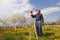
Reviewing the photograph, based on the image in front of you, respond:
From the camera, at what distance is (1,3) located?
366cm

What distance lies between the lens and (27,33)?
3629 mm

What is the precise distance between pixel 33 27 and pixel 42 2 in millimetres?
553

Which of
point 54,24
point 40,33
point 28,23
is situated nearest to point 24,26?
point 28,23

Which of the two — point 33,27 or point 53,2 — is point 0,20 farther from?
point 53,2

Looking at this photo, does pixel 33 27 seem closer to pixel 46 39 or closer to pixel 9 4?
pixel 46 39

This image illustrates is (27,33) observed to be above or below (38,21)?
below

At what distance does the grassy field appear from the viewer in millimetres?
3529

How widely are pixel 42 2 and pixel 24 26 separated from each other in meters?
0.63

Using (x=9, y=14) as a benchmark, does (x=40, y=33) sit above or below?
below

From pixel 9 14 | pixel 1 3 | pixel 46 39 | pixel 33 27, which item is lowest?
pixel 46 39

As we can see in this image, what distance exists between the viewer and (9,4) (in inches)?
144

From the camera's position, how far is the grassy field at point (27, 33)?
3.53m

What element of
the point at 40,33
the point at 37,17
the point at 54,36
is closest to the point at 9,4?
the point at 37,17

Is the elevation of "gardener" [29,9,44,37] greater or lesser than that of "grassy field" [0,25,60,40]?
greater
